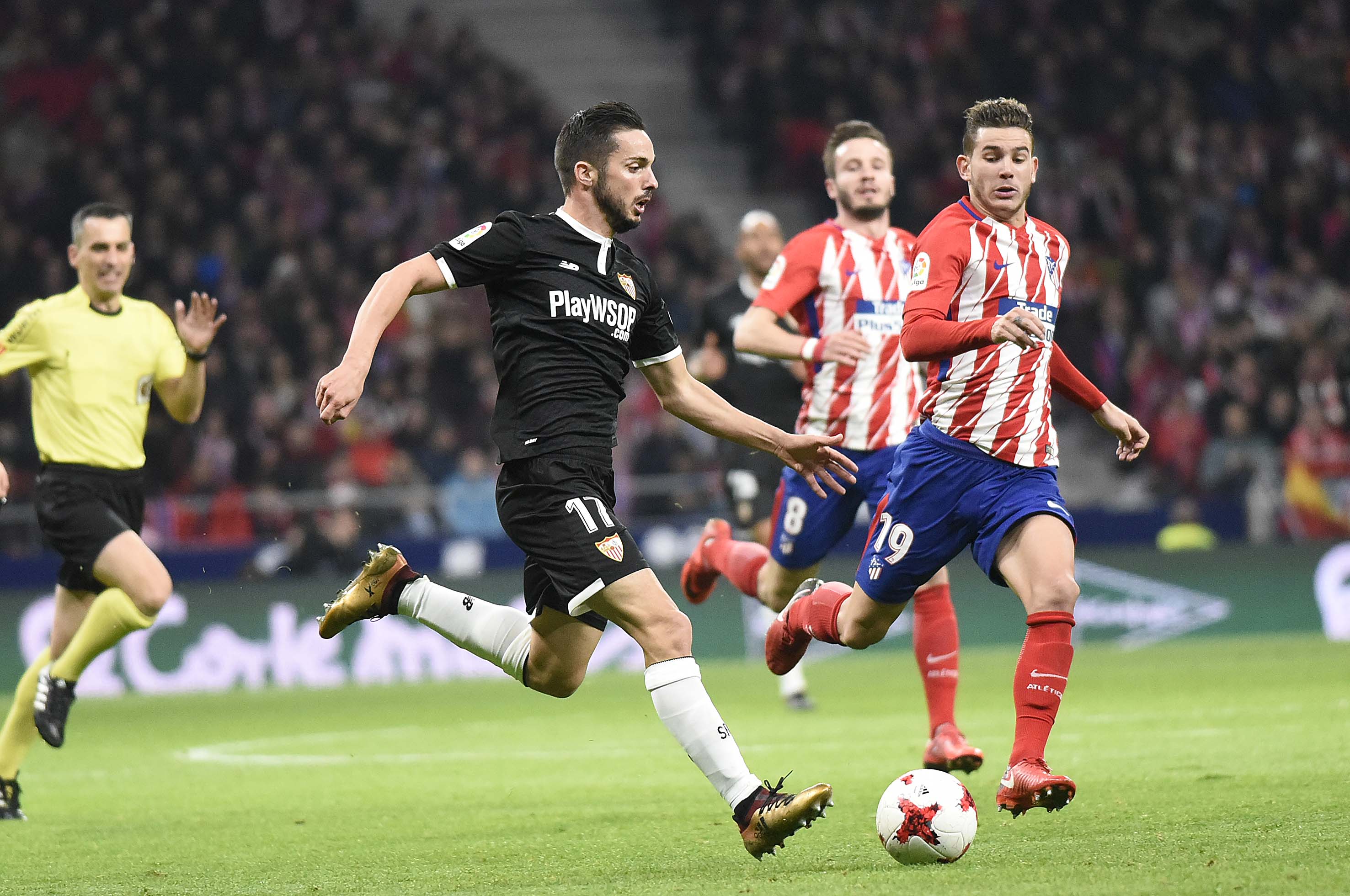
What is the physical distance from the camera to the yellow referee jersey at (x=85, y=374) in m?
7.99

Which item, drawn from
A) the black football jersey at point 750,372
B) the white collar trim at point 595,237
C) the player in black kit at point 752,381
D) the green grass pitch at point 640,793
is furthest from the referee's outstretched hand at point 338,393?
Answer: the black football jersey at point 750,372

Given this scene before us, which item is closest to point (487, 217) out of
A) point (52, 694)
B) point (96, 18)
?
point (96, 18)

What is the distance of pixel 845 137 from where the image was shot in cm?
819

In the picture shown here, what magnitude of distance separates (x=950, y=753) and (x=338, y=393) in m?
3.21

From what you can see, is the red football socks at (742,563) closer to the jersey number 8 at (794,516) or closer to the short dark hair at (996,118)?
the jersey number 8 at (794,516)

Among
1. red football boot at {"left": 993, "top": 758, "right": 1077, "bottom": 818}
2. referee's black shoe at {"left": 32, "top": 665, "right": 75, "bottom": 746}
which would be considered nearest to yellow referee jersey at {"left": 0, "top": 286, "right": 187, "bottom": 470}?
referee's black shoe at {"left": 32, "top": 665, "right": 75, "bottom": 746}

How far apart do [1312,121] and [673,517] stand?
10.6 metres

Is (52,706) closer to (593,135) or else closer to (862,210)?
(593,135)

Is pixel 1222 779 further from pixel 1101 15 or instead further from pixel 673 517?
pixel 1101 15

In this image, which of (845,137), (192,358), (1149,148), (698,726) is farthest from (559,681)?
(1149,148)

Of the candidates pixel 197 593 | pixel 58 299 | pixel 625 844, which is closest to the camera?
pixel 625 844

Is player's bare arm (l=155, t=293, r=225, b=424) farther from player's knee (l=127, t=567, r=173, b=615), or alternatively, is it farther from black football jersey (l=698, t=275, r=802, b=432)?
black football jersey (l=698, t=275, r=802, b=432)

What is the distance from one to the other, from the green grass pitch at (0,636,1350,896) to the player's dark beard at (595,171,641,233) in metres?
2.02

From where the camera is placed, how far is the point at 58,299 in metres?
8.17
